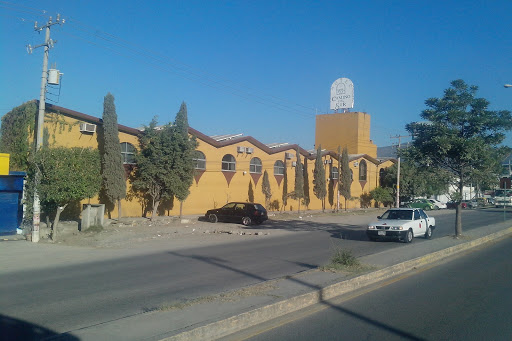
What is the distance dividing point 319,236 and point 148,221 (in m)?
10.9

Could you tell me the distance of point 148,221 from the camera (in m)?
26.7

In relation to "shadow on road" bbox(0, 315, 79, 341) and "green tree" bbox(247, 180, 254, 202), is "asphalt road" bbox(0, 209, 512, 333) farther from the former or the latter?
"green tree" bbox(247, 180, 254, 202)

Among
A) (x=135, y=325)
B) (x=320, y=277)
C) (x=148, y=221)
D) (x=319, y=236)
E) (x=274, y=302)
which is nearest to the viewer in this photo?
(x=135, y=325)

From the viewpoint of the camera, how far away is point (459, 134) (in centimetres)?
1908

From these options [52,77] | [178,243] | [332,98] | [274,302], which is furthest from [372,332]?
[332,98]

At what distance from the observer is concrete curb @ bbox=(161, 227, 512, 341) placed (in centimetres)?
612

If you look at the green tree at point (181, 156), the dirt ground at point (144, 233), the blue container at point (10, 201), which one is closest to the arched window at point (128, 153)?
the green tree at point (181, 156)

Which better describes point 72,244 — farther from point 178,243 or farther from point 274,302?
point 274,302

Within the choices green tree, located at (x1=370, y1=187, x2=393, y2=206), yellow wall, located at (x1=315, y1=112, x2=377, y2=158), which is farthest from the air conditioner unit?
yellow wall, located at (x1=315, y1=112, x2=377, y2=158)

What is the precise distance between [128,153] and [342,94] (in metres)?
46.2

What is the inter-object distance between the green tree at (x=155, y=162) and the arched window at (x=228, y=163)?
28.3 ft

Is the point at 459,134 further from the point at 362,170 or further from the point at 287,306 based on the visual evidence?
the point at 362,170

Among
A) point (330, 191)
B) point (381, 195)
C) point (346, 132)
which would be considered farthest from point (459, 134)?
point (346, 132)

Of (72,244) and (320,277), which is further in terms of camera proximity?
(72,244)
